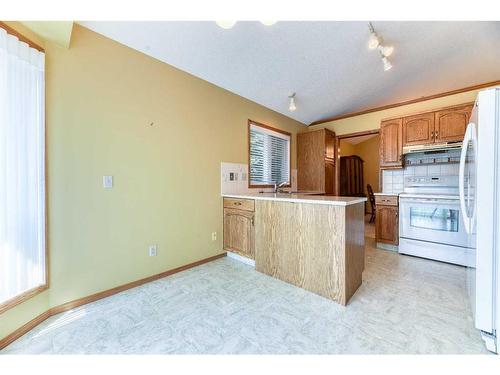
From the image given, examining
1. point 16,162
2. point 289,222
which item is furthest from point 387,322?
point 16,162

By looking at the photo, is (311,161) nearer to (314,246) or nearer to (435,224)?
(435,224)

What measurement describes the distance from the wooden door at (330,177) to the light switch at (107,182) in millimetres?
3600

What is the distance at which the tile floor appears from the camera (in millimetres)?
1354

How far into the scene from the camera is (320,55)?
251cm

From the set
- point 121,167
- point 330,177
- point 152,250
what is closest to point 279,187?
point 330,177

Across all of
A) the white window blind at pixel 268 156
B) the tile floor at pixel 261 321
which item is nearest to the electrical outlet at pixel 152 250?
the tile floor at pixel 261 321

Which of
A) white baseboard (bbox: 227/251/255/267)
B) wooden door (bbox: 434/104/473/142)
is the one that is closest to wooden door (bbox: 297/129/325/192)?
wooden door (bbox: 434/104/473/142)

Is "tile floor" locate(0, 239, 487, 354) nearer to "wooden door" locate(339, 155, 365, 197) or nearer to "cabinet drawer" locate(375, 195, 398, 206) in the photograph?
"cabinet drawer" locate(375, 195, 398, 206)

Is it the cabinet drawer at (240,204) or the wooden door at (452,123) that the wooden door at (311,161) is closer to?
the wooden door at (452,123)

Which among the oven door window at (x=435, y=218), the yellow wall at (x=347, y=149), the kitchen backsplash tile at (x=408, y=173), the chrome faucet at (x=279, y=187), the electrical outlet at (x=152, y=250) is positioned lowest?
the electrical outlet at (x=152, y=250)

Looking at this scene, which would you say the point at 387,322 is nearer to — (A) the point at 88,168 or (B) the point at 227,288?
(B) the point at 227,288

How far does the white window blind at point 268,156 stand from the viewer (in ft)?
11.8

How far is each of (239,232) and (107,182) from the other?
63.8 inches

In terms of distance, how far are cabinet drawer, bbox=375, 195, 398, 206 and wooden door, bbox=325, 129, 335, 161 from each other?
4.06ft
